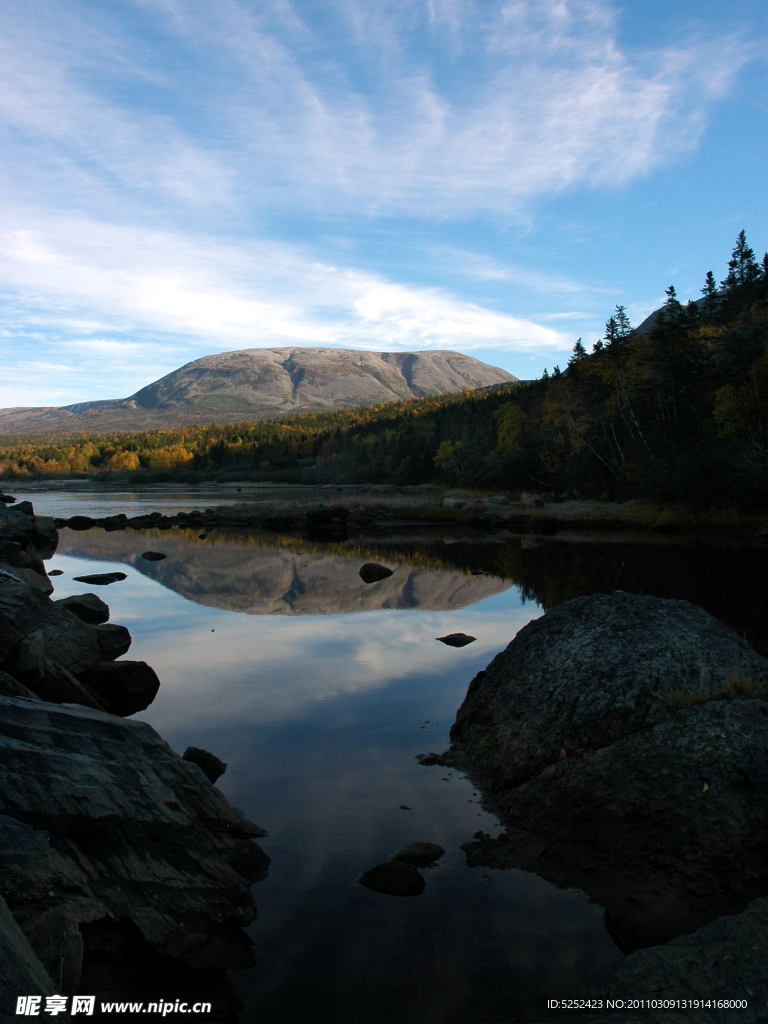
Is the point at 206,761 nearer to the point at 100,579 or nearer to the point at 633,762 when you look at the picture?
the point at 633,762

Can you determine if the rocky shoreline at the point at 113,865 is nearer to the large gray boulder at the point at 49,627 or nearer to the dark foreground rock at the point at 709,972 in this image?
the dark foreground rock at the point at 709,972

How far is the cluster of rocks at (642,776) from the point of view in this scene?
542cm

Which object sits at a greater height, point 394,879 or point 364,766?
point 394,879

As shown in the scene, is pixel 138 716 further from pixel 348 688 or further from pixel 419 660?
pixel 419 660

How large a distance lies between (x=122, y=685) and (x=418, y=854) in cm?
705

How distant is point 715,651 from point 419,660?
7434 millimetres

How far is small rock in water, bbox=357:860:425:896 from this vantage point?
244 inches

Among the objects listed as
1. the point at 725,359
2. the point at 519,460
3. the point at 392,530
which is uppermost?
the point at 725,359

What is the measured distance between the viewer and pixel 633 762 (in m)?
6.91

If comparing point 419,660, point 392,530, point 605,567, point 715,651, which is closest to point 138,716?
point 419,660

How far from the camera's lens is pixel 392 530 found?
4969 cm

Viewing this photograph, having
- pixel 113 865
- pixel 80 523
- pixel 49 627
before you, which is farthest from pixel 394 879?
pixel 80 523

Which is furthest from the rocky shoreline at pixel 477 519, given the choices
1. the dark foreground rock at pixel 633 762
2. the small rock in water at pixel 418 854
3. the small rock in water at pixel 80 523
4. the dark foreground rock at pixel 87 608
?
the small rock in water at pixel 418 854

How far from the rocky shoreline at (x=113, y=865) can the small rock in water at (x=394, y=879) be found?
1.14m
